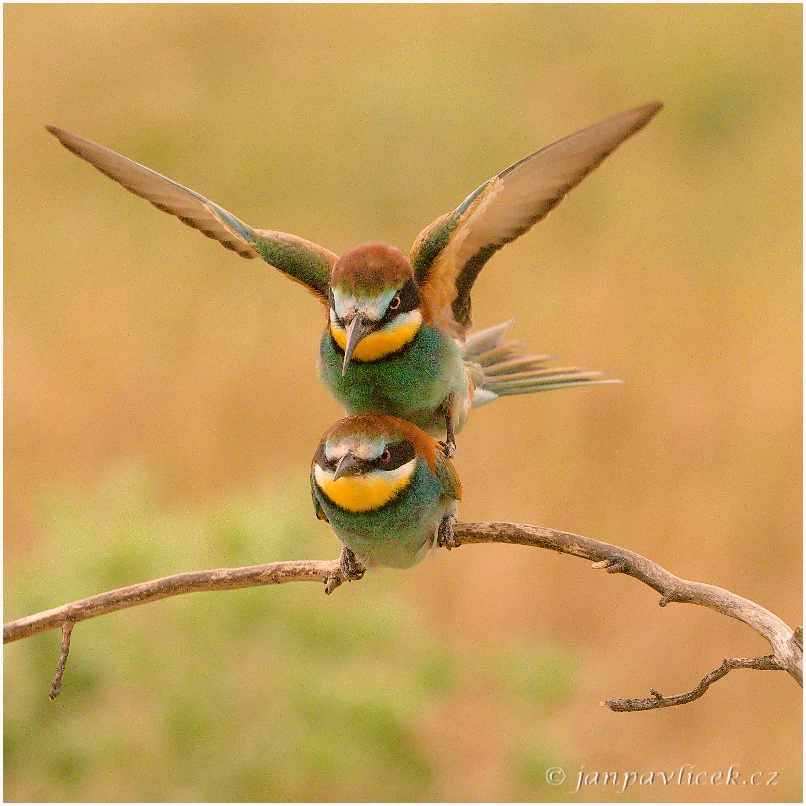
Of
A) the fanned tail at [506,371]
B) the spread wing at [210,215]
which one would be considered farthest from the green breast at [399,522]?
the fanned tail at [506,371]

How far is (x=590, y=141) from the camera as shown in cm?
163

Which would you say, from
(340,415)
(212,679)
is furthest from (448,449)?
(340,415)

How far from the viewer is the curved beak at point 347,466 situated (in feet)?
5.11

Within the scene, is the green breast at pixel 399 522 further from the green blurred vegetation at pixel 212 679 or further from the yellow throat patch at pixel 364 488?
the green blurred vegetation at pixel 212 679

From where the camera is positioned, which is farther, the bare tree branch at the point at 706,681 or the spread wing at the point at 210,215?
the spread wing at the point at 210,215

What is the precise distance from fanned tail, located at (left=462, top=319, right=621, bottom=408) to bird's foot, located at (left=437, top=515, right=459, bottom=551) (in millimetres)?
500

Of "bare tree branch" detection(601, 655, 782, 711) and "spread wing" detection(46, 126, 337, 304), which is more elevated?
"spread wing" detection(46, 126, 337, 304)

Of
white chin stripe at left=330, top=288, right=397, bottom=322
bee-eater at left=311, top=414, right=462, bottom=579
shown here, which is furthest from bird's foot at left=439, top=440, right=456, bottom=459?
white chin stripe at left=330, top=288, right=397, bottom=322

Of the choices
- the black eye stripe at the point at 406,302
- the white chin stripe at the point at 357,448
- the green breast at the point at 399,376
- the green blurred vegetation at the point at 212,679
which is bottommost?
the green blurred vegetation at the point at 212,679

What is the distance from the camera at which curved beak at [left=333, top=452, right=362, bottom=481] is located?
1557mm

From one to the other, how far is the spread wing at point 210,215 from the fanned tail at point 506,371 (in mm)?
436

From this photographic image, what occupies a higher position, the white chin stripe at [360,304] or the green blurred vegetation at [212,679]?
the white chin stripe at [360,304]

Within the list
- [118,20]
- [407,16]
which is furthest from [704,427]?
[118,20]

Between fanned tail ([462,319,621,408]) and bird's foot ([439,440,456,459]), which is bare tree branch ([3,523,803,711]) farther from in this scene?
fanned tail ([462,319,621,408])
